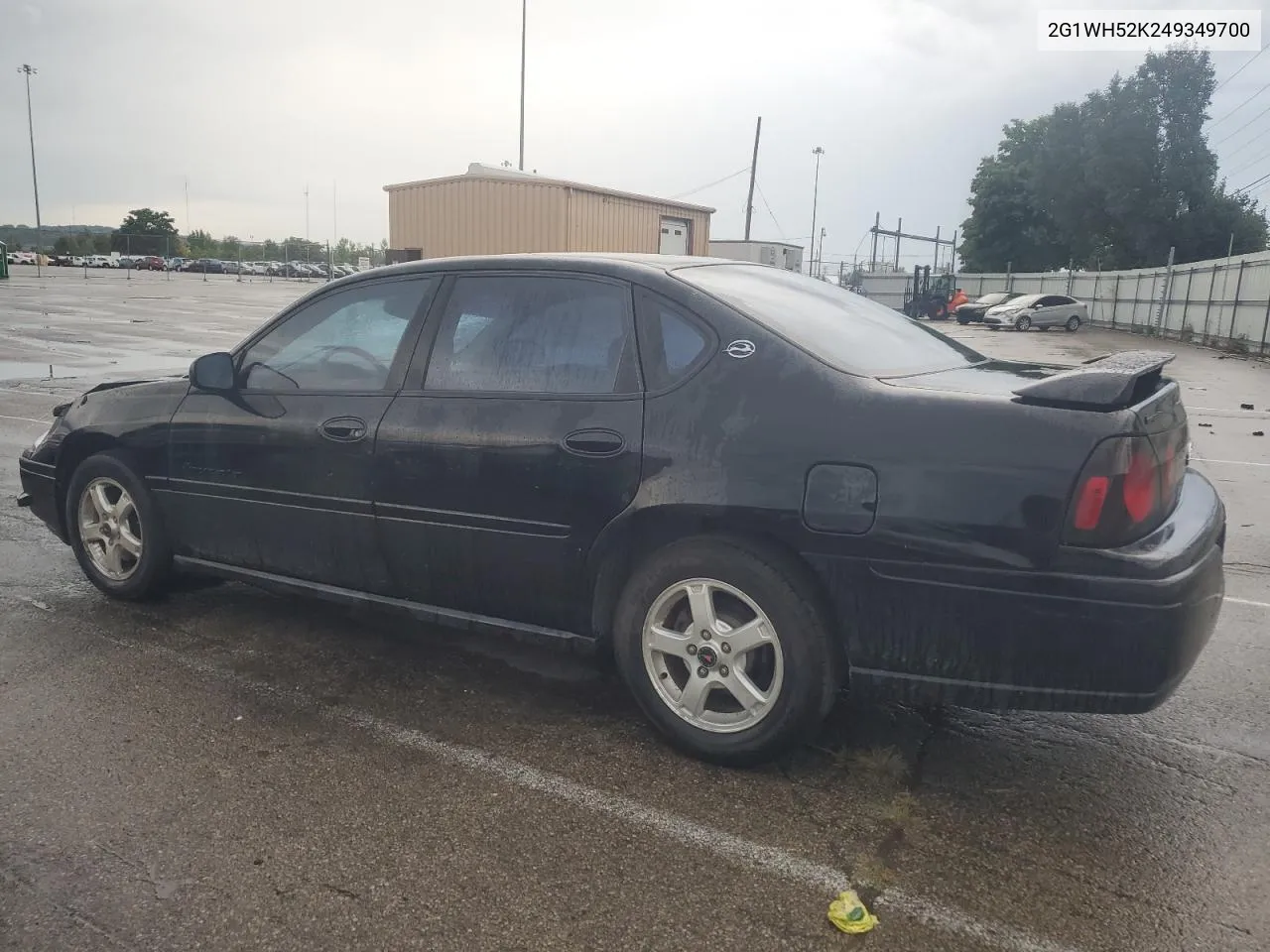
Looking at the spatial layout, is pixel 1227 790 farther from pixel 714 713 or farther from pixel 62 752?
pixel 62 752

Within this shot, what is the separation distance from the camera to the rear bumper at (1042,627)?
8.95 feet

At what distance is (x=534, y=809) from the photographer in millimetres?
2998

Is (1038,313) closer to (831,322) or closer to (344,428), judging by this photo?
(831,322)

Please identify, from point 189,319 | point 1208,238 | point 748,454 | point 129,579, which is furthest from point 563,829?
point 1208,238

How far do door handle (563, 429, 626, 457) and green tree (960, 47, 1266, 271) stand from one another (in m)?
55.7

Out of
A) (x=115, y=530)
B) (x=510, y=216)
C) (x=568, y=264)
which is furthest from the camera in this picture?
(x=510, y=216)

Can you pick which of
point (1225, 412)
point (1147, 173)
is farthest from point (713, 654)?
point (1147, 173)

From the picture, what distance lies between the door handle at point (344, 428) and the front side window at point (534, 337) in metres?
0.32

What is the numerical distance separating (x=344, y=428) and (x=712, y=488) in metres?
1.55

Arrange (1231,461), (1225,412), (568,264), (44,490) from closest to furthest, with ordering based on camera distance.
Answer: (568,264), (44,490), (1231,461), (1225,412)

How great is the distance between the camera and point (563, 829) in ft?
9.50

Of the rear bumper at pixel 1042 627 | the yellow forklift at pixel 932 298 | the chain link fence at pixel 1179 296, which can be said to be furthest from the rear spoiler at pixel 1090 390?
the yellow forklift at pixel 932 298

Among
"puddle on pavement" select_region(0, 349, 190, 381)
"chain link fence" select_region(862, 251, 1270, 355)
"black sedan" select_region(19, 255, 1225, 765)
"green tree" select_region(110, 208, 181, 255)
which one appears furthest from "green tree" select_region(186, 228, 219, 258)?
"black sedan" select_region(19, 255, 1225, 765)

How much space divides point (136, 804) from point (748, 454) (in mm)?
2079
